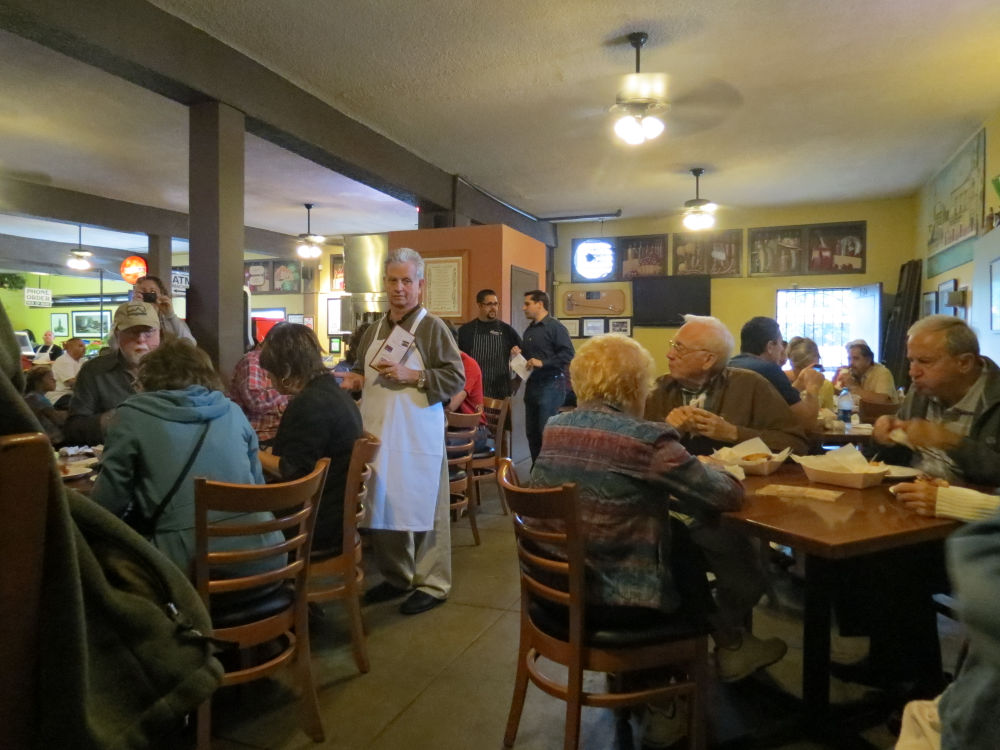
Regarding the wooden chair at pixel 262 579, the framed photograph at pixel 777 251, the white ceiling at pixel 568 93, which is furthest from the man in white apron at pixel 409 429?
the framed photograph at pixel 777 251

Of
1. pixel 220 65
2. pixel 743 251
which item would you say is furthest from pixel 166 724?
pixel 743 251

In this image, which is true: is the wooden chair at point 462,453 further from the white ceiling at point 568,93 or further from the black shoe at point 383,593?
the white ceiling at point 568,93

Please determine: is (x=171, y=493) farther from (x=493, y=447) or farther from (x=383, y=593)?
(x=493, y=447)

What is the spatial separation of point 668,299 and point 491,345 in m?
4.17

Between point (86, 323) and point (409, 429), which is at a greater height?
point (86, 323)

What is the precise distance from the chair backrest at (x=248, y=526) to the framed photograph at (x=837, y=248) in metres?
7.96

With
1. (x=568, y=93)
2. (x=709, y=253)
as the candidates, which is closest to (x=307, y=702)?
(x=568, y=93)

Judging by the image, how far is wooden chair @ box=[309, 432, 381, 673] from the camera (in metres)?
2.38

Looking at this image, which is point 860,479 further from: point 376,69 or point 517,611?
point 376,69

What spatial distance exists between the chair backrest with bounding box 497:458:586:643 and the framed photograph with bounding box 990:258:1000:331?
175 inches

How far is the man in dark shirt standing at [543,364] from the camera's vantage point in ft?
18.9

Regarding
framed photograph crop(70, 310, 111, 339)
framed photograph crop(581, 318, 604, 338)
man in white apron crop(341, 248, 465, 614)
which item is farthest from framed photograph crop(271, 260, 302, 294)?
man in white apron crop(341, 248, 465, 614)

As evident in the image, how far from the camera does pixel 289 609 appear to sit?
2.14m

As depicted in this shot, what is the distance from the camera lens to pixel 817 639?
1.89 meters
